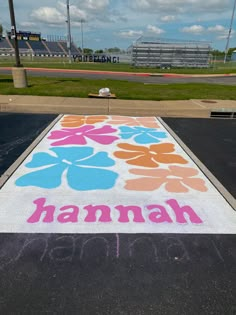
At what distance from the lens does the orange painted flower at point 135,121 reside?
8.59 meters

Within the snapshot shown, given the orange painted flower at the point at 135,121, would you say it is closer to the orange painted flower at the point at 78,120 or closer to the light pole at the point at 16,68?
the orange painted flower at the point at 78,120

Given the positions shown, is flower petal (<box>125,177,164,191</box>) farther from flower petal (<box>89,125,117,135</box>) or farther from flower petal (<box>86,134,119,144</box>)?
flower petal (<box>89,125,117,135</box>)

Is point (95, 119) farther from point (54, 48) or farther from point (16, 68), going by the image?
point (54, 48)

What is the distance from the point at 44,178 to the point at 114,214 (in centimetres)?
166

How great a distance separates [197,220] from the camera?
11.9ft

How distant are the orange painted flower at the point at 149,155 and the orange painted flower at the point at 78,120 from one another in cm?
223

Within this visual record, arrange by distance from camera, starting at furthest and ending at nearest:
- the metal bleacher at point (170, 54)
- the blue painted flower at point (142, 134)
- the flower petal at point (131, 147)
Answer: the metal bleacher at point (170, 54)
the blue painted flower at point (142, 134)
the flower petal at point (131, 147)

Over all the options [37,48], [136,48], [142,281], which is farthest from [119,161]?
[37,48]

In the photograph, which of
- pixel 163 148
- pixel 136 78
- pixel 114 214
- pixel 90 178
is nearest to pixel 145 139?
pixel 163 148

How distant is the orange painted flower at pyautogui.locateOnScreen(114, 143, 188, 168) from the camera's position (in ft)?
18.5

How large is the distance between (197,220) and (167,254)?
33.6 inches

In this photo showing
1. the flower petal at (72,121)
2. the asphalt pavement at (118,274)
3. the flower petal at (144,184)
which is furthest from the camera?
the flower petal at (72,121)

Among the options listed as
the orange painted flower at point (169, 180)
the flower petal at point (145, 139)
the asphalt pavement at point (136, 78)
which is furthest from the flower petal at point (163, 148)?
the asphalt pavement at point (136, 78)

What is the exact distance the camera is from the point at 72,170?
A: 509 centimetres
